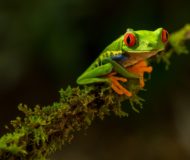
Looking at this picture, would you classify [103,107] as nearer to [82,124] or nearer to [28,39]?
[82,124]

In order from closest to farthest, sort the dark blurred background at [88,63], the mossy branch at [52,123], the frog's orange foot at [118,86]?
the mossy branch at [52,123] < the frog's orange foot at [118,86] < the dark blurred background at [88,63]

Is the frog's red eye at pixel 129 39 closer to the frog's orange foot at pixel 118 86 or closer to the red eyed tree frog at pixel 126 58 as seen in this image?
the red eyed tree frog at pixel 126 58

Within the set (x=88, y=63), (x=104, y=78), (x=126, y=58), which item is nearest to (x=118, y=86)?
(x=104, y=78)

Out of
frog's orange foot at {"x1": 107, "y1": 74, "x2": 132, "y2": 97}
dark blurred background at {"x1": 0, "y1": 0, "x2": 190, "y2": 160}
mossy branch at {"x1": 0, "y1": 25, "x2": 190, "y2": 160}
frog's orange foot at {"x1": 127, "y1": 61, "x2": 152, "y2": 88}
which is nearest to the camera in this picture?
mossy branch at {"x1": 0, "y1": 25, "x2": 190, "y2": 160}

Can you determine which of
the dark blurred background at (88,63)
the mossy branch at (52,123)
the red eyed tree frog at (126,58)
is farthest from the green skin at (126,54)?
the dark blurred background at (88,63)

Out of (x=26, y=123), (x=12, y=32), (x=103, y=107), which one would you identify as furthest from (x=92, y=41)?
(x=26, y=123)

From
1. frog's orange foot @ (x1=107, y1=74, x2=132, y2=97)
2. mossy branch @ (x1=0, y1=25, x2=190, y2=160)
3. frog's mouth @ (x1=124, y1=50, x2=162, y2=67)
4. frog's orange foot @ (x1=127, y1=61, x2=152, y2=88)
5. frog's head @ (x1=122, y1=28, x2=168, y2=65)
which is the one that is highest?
frog's head @ (x1=122, y1=28, x2=168, y2=65)

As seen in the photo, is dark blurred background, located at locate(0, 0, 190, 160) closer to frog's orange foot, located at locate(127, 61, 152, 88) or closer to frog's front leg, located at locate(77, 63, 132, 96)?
frog's orange foot, located at locate(127, 61, 152, 88)

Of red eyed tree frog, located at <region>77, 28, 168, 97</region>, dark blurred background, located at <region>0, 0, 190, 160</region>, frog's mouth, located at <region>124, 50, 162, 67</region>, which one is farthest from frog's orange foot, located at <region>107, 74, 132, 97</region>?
dark blurred background, located at <region>0, 0, 190, 160</region>
